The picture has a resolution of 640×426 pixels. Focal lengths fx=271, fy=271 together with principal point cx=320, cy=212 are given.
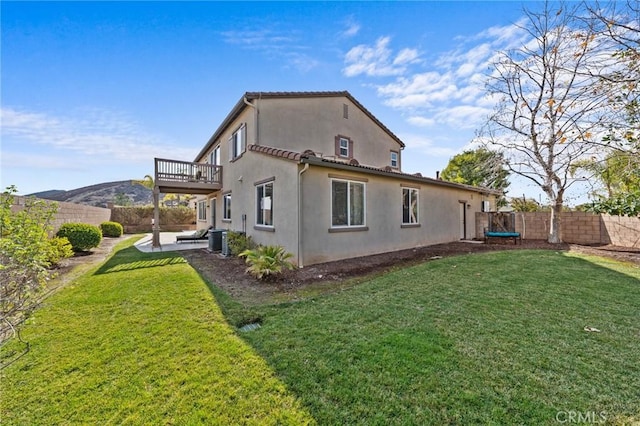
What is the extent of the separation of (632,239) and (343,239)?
1357cm

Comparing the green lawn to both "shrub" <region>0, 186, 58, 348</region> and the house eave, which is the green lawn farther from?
the house eave

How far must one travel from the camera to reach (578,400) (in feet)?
8.18

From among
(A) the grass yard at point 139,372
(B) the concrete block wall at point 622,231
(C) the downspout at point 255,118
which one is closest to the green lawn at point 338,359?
(A) the grass yard at point 139,372

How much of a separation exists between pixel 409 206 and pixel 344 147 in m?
4.64

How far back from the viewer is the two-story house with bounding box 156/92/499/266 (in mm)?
8617

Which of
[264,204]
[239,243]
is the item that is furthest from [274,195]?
[239,243]

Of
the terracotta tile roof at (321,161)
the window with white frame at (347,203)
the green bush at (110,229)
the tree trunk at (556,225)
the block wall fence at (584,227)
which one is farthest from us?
the green bush at (110,229)

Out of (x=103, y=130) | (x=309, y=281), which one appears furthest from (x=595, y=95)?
(x=103, y=130)

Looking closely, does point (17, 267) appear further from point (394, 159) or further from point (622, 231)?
point (622, 231)

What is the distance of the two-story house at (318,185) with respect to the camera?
862cm

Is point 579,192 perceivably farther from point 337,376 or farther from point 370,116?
point 337,376

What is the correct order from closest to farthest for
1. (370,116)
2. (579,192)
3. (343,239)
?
(343,239) < (579,192) < (370,116)

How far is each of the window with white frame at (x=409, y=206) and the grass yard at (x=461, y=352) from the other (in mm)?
6040

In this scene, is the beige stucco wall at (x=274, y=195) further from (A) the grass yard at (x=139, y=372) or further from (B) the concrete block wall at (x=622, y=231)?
(B) the concrete block wall at (x=622, y=231)
